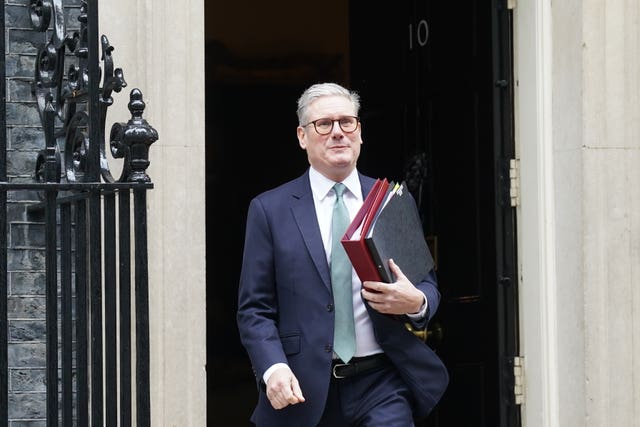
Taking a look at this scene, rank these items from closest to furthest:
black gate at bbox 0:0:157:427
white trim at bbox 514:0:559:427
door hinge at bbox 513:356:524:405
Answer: black gate at bbox 0:0:157:427 < white trim at bbox 514:0:559:427 < door hinge at bbox 513:356:524:405

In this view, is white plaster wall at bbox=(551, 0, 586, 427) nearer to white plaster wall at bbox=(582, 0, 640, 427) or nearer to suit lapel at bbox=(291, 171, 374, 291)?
white plaster wall at bbox=(582, 0, 640, 427)

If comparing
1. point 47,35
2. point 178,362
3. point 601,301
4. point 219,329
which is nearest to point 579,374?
point 601,301

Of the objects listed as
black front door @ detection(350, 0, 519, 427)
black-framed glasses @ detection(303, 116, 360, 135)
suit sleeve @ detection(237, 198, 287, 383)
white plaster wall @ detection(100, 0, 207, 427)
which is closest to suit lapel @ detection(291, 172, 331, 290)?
suit sleeve @ detection(237, 198, 287, 383)

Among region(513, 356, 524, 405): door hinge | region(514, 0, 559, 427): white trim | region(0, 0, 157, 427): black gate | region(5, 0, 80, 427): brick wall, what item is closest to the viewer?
region(0, 0, 157, 427): black gate

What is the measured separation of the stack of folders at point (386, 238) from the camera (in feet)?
12.0

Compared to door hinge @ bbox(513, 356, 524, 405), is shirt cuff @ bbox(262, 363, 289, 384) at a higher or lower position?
higher

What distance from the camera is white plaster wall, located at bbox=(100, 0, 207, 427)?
476cm

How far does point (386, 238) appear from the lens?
3756mm

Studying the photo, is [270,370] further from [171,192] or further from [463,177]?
[463,177]

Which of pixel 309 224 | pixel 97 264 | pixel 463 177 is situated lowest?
pixel 97 264

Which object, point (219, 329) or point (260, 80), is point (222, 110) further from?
point (219, 329)

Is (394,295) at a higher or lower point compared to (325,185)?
lower

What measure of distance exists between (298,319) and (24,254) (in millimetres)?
1417

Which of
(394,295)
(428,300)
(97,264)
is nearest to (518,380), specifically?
A: (428,300)
